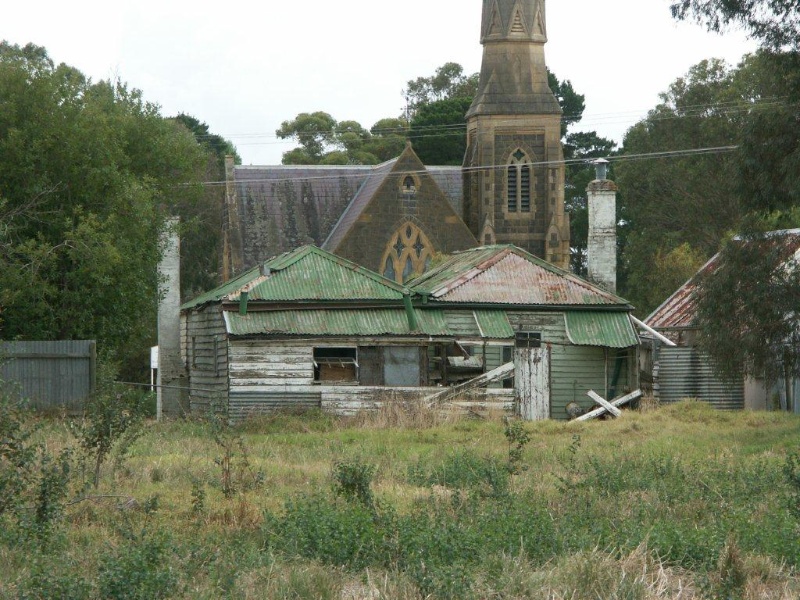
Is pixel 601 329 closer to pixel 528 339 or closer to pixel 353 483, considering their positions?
pixel 528 339

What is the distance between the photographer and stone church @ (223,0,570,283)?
156ft

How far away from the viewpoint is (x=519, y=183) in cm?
5409

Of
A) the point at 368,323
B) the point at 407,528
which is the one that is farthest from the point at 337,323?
the point at 407,528

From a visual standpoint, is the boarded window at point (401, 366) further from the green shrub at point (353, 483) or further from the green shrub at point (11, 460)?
the green shrub at point (11, 460)

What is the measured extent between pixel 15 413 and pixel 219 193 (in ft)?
173

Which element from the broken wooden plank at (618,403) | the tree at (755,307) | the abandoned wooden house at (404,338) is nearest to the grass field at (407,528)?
the tree at (755,307)

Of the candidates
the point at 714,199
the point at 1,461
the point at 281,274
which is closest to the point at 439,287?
the point at 281,274

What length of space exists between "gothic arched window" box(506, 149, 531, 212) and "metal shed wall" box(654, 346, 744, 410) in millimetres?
21983

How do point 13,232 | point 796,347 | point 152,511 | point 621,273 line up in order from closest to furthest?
point 152,511 < point 796,347 < point 13,232 < point 621,273

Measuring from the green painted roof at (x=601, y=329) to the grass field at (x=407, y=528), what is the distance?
10925 millimetres

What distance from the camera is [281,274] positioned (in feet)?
97.3

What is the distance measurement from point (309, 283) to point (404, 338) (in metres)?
2.65

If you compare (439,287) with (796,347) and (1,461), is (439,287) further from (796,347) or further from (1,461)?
(1,461)

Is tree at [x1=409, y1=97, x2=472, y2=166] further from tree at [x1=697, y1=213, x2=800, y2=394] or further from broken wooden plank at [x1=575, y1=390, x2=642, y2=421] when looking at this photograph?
tree at [x1=697, y1=213, x2=800, y2=394]
